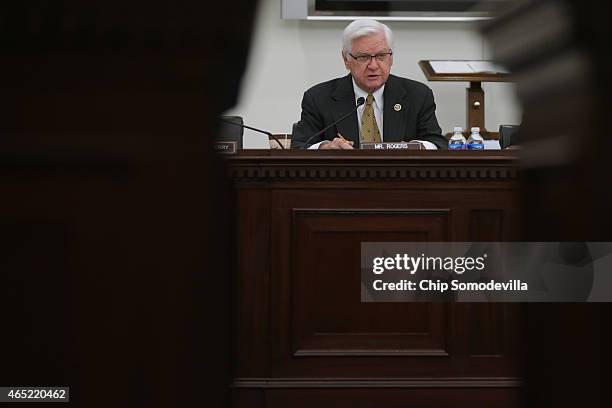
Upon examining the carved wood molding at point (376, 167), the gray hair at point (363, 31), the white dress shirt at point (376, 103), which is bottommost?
the carved wood molding at point (376, 167)

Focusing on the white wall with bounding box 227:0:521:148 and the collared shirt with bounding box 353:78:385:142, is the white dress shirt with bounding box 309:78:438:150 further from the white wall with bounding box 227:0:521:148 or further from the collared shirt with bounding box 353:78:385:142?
the white wall with bounding box 227:0:521:148

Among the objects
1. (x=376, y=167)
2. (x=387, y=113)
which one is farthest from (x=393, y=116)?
(x=376, y=167)

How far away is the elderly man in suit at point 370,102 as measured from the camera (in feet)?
9.77

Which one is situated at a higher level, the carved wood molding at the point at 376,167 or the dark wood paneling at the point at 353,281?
the carved wood molding at the point at 376,167

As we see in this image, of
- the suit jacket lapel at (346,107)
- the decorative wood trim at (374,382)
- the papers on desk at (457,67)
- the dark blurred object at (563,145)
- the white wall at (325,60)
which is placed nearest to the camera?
the dark blurred object at (563,145)

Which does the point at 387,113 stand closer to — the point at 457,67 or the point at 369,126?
the point at 369,126

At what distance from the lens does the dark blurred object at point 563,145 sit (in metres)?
0.90

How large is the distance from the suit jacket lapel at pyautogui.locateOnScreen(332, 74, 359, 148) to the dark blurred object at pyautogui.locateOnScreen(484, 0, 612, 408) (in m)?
1.94

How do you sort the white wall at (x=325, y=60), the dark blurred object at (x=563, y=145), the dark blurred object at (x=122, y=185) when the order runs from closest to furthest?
the dark blurred object at (x=563, y=145)
the dark blurred object at (x=122, y=185)
the white wall at (x=325, y=60)

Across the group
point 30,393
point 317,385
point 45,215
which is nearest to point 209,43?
point 45,215

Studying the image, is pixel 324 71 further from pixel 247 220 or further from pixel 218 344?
pixel 218 344

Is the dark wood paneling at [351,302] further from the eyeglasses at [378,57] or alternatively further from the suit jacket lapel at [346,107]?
the eyeglasses at [378,57]

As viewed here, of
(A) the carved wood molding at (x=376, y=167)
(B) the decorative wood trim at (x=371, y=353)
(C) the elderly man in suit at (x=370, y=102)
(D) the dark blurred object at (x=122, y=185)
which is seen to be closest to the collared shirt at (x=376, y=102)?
(C) the elderly man in suit at (x=370, y=102)

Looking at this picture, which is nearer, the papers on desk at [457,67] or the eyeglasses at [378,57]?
the eyeglasses at [378,57]
